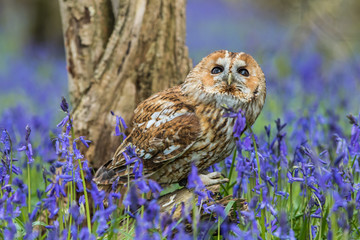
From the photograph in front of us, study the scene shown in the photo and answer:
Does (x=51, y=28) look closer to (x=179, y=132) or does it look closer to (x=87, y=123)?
(x=87, y=123)

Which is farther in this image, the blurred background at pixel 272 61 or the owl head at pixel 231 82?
the blurred background at pixel 272 61

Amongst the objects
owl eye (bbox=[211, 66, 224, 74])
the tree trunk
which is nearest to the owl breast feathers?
owl eye (bbox=[211, 66, 224, 74])

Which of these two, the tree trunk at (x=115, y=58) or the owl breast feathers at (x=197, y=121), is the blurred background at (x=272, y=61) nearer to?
the tree trunk at (x=115, y=58)

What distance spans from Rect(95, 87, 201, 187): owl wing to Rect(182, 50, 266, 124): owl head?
162mm

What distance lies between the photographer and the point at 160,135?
3404 mm

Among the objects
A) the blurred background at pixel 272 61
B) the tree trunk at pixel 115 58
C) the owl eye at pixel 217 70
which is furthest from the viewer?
the blurred background at pixel 272 61

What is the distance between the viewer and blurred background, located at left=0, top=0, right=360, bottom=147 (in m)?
6.74

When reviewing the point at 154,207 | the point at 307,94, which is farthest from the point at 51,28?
the point at 154,207

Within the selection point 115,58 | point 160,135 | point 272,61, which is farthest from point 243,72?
point 272,61

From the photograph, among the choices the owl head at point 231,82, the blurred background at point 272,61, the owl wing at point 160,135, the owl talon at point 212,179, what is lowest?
the blurred background at point 272,61

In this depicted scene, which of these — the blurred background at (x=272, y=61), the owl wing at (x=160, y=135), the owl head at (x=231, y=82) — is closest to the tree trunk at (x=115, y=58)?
the owl wing at (x=160, y=135)

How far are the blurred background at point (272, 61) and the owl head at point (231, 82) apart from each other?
1510 millimetres

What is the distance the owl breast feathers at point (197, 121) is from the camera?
3336 millimetres

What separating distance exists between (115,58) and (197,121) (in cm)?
134
